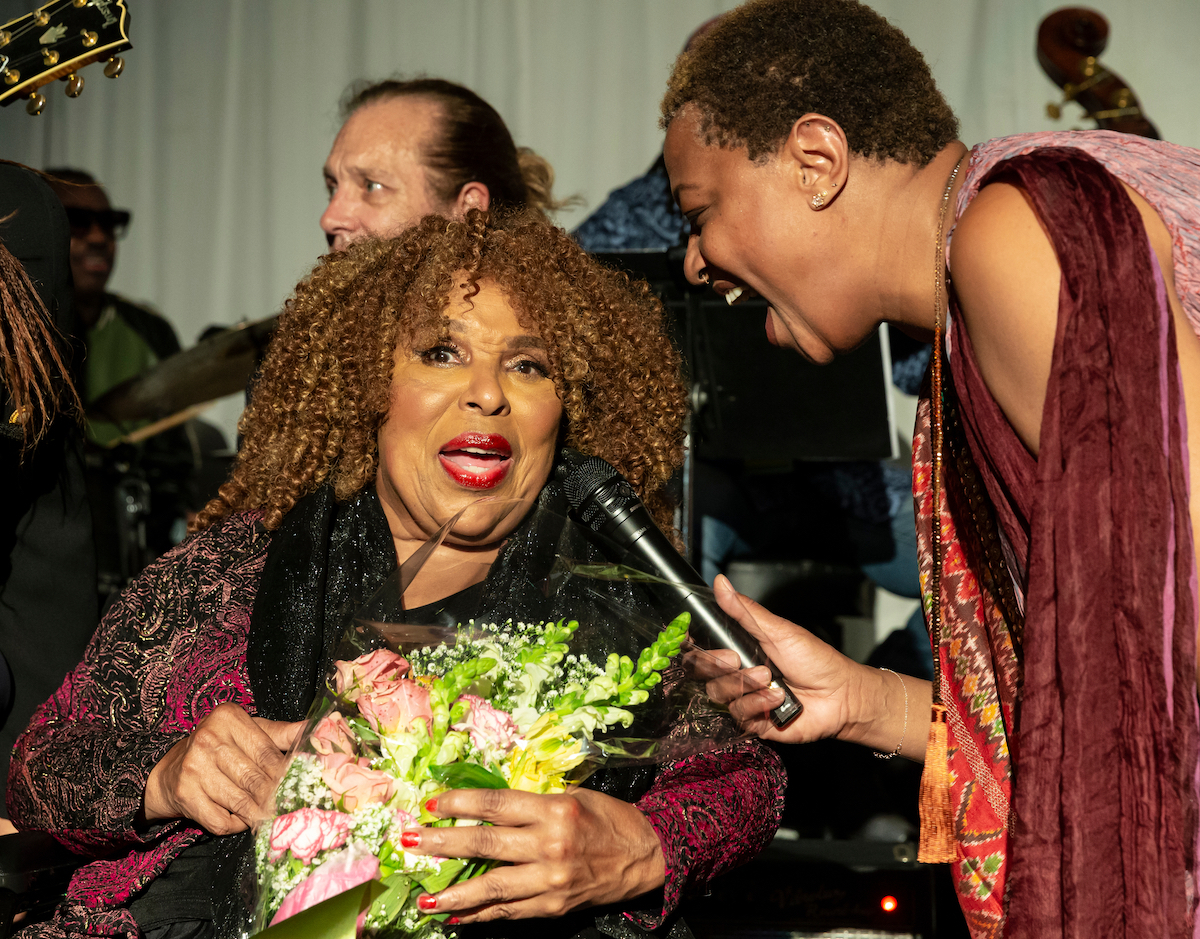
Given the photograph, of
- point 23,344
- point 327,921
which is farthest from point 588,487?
point 23,344

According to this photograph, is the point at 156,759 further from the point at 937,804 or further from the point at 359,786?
the point at 937,804

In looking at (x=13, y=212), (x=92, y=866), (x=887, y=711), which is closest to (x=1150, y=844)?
(x=887, y=711)

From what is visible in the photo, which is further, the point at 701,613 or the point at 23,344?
the point at 23,344

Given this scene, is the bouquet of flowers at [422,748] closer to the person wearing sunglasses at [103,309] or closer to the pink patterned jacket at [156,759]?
the pink patterned jacket at [156,759]

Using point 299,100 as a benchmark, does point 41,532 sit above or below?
below

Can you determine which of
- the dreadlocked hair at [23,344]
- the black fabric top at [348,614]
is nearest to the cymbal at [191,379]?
the dreadlocked hair at [23,344]

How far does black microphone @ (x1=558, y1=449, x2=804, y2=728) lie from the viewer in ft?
4.53

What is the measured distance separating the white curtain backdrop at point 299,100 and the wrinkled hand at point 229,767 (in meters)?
3.75

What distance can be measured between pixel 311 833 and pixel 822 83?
1137 mm

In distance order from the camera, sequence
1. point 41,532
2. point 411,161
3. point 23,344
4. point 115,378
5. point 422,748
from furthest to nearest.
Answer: point 115,378, point 411,161, point 41,532, point 23,344, point 422,748

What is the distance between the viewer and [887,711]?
1.74 metres

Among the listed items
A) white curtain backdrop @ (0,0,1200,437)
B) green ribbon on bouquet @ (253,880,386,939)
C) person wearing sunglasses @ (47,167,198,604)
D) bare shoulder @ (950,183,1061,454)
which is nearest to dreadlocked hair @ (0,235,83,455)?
green ribbon on bouquet @ (253,880,386,939)

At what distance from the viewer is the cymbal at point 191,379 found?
4000 mm

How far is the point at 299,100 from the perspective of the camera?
516 cm
